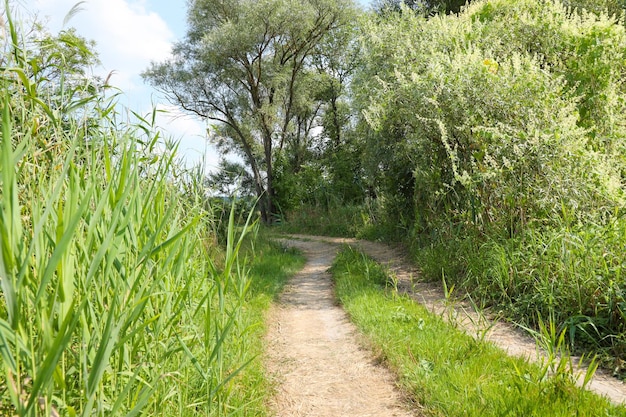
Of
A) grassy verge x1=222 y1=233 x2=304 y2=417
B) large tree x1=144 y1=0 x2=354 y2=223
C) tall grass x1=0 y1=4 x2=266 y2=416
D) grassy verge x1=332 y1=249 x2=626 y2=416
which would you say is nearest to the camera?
tall grass x1=0 y1=4 x2=266 y2=416

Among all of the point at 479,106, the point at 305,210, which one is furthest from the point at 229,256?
the point at 305,210

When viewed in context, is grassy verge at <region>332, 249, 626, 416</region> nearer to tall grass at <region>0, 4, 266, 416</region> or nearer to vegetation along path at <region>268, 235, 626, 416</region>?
vegetation along path at <region>268, 235, 626, 416</region>

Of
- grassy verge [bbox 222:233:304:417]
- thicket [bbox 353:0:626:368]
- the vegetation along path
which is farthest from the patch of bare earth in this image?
thicket [bbox 353:0:626:368]

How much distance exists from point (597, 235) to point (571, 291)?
32.8 inches

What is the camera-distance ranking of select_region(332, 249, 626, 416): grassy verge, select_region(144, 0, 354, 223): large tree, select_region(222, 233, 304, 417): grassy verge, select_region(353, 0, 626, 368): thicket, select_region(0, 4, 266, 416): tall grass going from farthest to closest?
select_region(144, 0, 354, 223): large tree, select_region(353, 0, 626, 368): thicket, select_region(222, 233, 304, 417): grassy verge, select_region(332, 249, 626, 416): grassy verge, select_region(0, 4, 266, 416): tall grass

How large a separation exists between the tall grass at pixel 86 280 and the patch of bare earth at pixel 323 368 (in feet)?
2.04

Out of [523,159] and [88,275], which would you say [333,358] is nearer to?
[88,275]

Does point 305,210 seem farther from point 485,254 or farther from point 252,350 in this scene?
point 252,350

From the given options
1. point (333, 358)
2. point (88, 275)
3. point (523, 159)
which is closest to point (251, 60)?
point (523, 159)

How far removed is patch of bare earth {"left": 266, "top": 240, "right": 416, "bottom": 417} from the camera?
147 inches

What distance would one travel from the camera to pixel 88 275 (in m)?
1.67

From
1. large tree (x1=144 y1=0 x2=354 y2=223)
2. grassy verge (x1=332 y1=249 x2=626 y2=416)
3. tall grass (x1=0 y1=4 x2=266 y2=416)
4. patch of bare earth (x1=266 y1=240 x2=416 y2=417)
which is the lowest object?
patch of bare earth (x1=266 y1=240 x2=416 y2=417)

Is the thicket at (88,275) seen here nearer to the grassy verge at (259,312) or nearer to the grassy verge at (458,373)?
the grassy verge at (259,312)

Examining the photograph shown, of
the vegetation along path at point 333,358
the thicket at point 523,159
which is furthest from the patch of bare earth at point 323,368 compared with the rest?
the thicket at point 523,159
